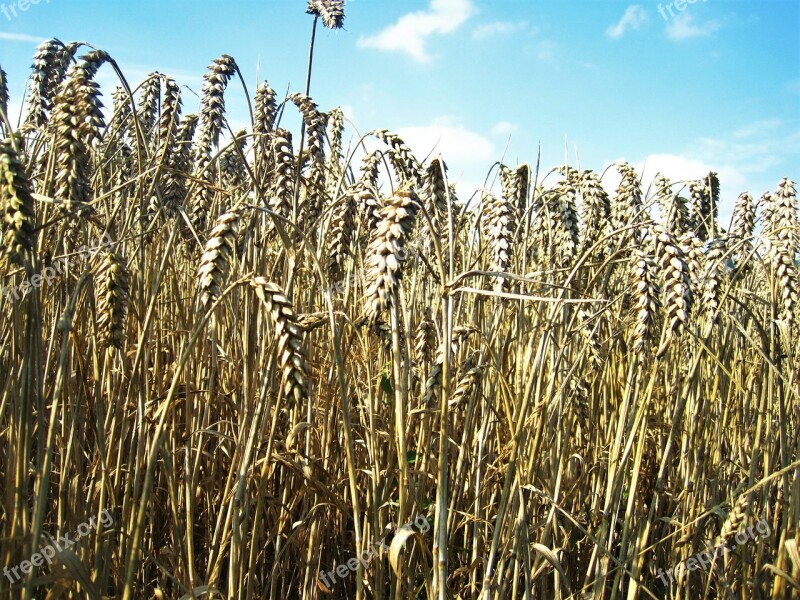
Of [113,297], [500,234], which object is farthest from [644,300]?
[113,297]

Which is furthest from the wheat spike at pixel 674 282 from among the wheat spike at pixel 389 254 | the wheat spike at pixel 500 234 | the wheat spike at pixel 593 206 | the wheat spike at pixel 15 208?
the wheat spike at pixel 15 208

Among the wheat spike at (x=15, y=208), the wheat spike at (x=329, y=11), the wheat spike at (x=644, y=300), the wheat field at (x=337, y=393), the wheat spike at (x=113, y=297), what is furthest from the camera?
the wheat spike at (x=329, y=11)

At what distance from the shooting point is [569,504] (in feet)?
8.73

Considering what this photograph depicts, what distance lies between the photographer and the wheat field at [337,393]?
56.6 inches

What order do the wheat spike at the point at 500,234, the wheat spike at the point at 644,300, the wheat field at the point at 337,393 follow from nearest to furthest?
the wheat field at the point at 337,393 → the wheat spike at the point at 644,300 → the wheat spike at the point at 500,234

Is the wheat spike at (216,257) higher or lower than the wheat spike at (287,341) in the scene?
higher

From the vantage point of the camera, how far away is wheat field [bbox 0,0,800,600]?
1.44 metres

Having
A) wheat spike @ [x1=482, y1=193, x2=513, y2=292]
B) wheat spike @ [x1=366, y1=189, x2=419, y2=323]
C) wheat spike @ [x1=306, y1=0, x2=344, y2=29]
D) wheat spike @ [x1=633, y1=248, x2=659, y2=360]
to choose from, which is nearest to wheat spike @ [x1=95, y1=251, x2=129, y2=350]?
wheat spike @ [x1=366, y1=189, x2=419, y2=323]

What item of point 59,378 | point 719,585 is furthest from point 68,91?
point 719,585

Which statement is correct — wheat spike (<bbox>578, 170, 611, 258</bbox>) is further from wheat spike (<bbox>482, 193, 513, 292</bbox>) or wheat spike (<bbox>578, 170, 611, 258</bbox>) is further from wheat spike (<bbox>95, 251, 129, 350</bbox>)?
wheat spike (<bbox>95, 251, 129, 350</bbox>)

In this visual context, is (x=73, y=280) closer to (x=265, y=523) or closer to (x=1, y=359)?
(x=1, y=359)

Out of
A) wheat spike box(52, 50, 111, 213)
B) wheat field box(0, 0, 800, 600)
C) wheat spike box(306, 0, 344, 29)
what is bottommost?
wheat field box(0, 0, 800, 600)

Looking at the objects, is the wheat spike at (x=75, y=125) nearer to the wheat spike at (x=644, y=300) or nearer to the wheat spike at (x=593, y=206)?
the wheat spike at (x=644, y=300)

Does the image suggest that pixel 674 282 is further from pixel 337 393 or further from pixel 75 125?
pixel 75 125
